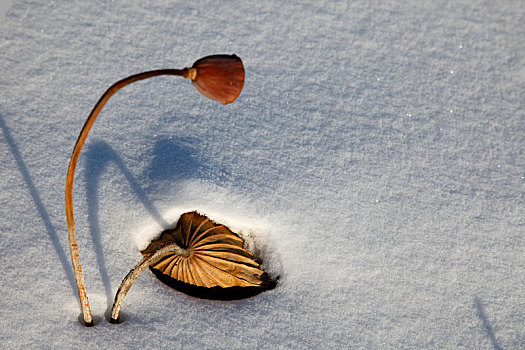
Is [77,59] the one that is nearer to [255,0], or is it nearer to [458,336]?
[255,0]

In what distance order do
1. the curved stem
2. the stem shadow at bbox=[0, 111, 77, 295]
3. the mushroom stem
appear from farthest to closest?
1. the stem shadow at bbox=[0, 111, 77, 295]
2. the mushroom stem
3. the curved stem

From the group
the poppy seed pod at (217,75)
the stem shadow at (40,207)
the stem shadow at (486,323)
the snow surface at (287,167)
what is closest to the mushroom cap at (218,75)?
the poppy seed pod at (217,75)

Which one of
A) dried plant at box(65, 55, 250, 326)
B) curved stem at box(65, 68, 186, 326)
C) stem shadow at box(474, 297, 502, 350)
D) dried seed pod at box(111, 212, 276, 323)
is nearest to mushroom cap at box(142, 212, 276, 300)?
dried seed pod at box(111, 212, 276, 323)

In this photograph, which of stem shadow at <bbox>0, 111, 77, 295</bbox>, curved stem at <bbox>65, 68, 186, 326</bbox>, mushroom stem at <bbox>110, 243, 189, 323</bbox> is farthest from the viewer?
stem shadow at <bbox>0, 111, 77, 295</bbox>

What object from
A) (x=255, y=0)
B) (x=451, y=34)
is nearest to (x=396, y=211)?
(x=451, y=34)

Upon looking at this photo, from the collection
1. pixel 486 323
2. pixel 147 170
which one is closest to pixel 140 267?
pixel 147 170

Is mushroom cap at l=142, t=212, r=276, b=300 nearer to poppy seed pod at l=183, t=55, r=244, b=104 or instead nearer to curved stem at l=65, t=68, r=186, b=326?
curved stem at l=65, t=68, r=186, b=326
